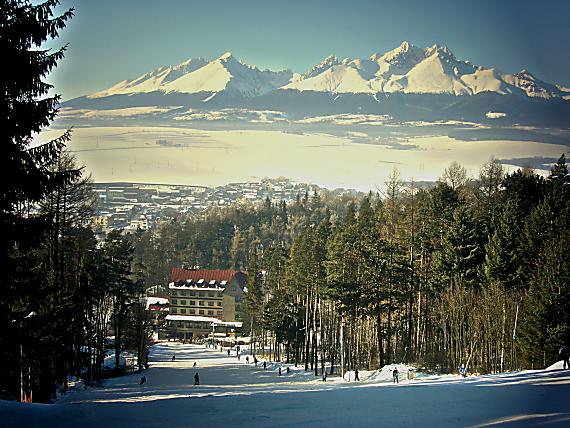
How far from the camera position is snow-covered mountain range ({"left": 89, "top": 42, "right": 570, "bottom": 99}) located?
51.0 meters

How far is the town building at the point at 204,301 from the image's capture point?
9569cm

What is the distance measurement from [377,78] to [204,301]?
4090 centimetres

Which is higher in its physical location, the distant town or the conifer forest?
the distant town

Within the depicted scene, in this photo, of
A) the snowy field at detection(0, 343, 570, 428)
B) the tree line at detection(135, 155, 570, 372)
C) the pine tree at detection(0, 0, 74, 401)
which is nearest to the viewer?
the pine tree at detection(0, 0, 74, 401)

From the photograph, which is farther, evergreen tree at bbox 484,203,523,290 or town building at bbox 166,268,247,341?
town building at bbox 166,268,247,341

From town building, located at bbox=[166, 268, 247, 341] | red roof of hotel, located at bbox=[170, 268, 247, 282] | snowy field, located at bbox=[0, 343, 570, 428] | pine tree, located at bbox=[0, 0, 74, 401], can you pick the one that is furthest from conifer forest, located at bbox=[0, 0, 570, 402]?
red roof of hotel, located at bbox=[170, 268, 247, 282]

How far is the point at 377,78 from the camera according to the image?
96375mm

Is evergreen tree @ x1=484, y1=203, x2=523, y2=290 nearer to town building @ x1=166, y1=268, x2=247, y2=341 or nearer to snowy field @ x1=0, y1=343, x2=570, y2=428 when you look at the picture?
snowy field @ x1=0, y1=343, x2=570, y2=428

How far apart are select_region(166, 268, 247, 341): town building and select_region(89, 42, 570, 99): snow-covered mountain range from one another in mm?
27772

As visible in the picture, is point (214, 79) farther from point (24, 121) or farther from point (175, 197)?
point (24, 121)

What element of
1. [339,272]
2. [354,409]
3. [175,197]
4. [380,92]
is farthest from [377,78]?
[354,409]

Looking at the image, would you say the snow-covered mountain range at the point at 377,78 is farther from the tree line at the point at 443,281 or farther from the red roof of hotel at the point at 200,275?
the red roof of hotel at the point at 200,275

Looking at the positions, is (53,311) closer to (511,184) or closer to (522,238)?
(522,238)

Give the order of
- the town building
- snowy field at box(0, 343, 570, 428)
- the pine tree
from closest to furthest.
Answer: the pine tree, snowy field at box(0, 343, 570, 428), the town building
